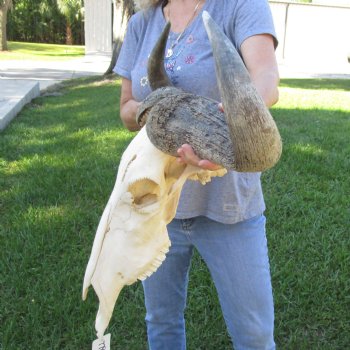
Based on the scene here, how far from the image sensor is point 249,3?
163 centimetres

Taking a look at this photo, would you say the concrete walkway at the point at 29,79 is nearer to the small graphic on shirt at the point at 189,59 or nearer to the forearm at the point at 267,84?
the small graphic on shirt at the point at 189,59

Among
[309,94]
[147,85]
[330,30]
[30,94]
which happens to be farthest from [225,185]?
[330,30]

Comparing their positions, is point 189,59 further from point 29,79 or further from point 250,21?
point 29,79

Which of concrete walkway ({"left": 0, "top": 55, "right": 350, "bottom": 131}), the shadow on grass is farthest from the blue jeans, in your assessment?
the shadow on grass

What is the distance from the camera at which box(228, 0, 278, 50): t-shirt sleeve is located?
1.58m

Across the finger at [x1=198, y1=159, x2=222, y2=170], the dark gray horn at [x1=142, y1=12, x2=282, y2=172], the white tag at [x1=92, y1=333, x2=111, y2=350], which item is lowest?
the white tag at [x1=92, y1=333, x2=111, y2=350]

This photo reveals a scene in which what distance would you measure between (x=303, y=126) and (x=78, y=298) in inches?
184

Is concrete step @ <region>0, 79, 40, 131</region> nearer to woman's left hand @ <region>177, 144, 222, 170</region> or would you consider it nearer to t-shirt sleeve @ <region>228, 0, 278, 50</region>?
t-shirt sleeve @ <region>228, 0, 278, 50</region>

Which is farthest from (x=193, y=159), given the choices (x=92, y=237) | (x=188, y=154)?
(x=92, y=237)

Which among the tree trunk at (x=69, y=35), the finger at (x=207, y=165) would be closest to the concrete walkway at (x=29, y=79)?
the finger at (x=207, y=165)

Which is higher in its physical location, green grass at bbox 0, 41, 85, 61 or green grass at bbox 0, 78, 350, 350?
green grass at bbox 0, 78, 350, 350

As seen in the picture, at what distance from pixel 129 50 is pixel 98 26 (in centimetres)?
2512

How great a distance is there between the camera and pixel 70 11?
3409 cm

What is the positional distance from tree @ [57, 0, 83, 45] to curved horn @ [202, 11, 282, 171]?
3455cm
